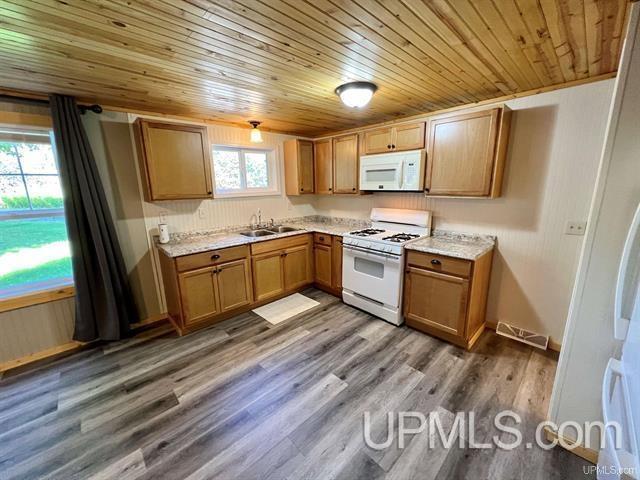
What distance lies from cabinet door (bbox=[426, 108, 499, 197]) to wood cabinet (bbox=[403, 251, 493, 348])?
0.69 m

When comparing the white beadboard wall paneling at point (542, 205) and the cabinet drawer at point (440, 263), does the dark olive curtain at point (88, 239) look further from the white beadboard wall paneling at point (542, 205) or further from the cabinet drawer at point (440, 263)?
the white beadboard wall paneling at point (542, 205)

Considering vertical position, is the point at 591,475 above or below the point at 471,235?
below

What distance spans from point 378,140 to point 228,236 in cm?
218

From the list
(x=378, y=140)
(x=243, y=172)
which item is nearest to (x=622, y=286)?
(x=378, y=140)

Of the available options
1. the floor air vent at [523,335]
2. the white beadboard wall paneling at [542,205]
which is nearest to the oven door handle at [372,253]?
the white beadboard wall paneling at [542,205]

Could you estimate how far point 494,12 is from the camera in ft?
4.09

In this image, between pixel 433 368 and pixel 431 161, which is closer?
pixel 433 368

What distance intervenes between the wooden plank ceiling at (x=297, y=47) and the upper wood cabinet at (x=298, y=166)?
1.34 meters

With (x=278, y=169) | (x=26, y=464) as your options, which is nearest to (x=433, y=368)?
(x=26, y=464)

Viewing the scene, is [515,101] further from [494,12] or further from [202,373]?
[202,373]

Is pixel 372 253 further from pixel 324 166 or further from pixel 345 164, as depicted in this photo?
pixel 324 166

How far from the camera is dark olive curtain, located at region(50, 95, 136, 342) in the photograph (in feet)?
7.43

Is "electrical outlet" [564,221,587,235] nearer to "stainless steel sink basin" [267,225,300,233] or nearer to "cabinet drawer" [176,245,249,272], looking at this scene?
"stainless steel sink basin" [267,225,300,233]

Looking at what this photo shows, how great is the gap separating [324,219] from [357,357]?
2521mm
